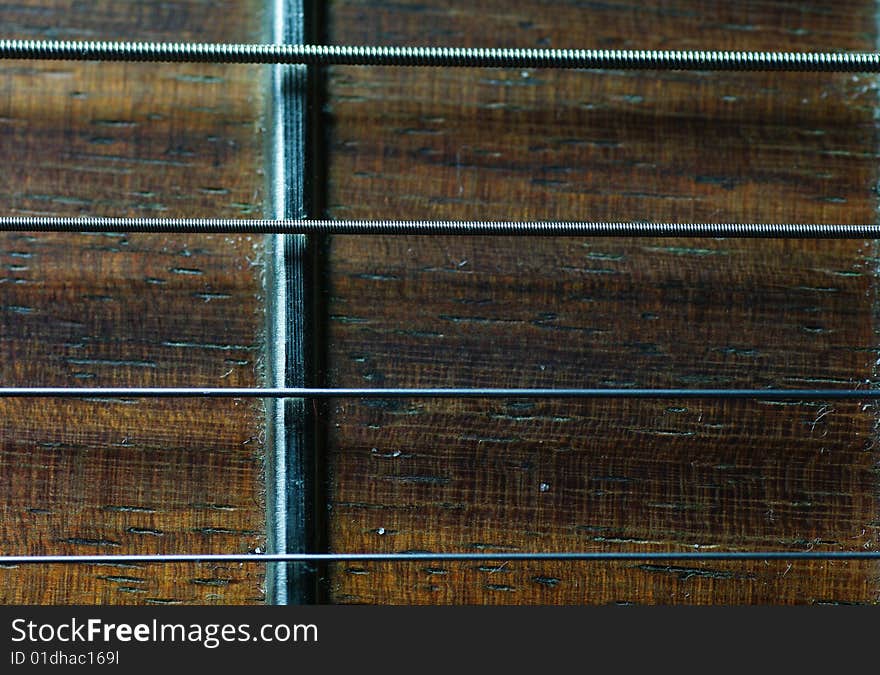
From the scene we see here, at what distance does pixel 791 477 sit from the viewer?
0.80 m

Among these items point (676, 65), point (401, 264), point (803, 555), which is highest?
point (676, 65)

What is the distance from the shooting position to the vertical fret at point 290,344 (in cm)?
78

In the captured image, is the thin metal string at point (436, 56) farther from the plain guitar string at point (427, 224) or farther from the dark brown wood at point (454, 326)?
the dark brown wood at point (454, 326)

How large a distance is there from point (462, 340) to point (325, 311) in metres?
0.16

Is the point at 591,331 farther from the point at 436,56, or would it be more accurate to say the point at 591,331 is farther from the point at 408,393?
the point at 436,56

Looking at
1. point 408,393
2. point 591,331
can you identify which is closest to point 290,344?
point 408,393

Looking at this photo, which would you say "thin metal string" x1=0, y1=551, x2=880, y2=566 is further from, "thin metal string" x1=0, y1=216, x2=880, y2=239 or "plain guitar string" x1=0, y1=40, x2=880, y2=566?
"thin metal string" x1=0, y1=216, x2=880, y2=239

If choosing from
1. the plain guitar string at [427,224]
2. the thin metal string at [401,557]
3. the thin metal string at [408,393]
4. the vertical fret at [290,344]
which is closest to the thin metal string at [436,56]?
the plain guitar string at [427,224]

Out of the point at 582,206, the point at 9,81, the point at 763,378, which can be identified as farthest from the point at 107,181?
the point at 763,378

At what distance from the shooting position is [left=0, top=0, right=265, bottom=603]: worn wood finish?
794 millimetres

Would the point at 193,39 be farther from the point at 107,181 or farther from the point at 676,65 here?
the point at 676,65

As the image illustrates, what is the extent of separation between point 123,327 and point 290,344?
0.62ft

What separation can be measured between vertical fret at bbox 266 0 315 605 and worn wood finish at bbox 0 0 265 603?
0.07 ft

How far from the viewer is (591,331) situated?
805 mm
